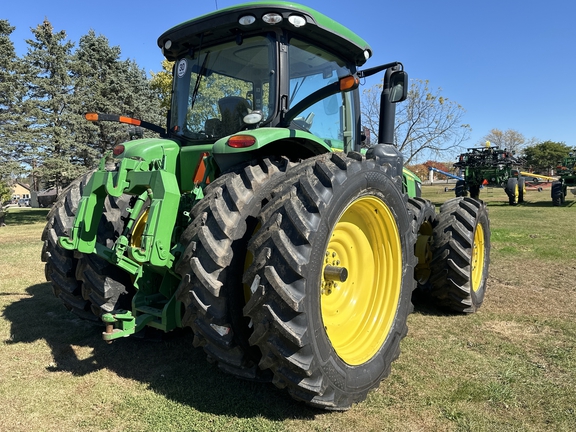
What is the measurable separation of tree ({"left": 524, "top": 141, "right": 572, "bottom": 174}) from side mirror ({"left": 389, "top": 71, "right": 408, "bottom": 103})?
60.9 m

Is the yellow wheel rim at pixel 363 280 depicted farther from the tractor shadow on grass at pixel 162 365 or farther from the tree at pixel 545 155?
the tree at pixel 545 155

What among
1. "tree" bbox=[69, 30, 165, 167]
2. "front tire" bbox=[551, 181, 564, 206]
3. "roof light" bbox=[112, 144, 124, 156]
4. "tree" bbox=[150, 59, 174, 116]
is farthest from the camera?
"tree" bbox=[150, 59, 174, 116]

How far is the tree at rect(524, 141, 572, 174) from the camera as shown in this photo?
56.3m

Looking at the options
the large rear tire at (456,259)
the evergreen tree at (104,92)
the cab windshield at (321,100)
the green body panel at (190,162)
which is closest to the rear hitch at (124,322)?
the green body panel at (190,162)

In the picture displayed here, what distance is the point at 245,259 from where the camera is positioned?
260 centimetres

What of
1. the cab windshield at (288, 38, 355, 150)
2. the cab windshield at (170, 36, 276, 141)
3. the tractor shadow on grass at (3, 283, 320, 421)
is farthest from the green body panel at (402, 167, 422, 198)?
the tractor shadow on grass at (3, 283, 320, 421)

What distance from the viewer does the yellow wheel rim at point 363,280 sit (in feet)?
9.60

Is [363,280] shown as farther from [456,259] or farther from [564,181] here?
[564,181]

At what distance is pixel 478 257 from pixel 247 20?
3.79 meters

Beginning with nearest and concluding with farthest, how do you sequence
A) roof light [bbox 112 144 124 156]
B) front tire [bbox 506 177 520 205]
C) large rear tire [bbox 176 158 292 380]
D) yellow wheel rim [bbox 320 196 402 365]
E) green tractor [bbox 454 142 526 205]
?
1. large rear tire [bbox 176 158 292 380]
2. yellow wheel rim [bbox 320 196 402 365]
3. roof light [bbox 112 144 124 156]
4. front tire [bbox 506 177 520 205]
5. green tractor [bbox 454 142 526 205]

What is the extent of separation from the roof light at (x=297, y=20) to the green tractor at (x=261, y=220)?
17 millimetres

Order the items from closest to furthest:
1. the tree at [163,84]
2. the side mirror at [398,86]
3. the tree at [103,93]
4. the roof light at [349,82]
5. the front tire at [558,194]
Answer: the roof light at [349,82], the side mirror at [398,86], the front tire at [558,194], the tree at [103,93], the tree at [163,84]

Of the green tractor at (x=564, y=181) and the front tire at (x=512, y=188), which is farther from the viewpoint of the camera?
the front tire at (x=512, y=188)

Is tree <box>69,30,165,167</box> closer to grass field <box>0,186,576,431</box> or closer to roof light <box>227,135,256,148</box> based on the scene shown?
grass field <box>0,186,576,431</box>
